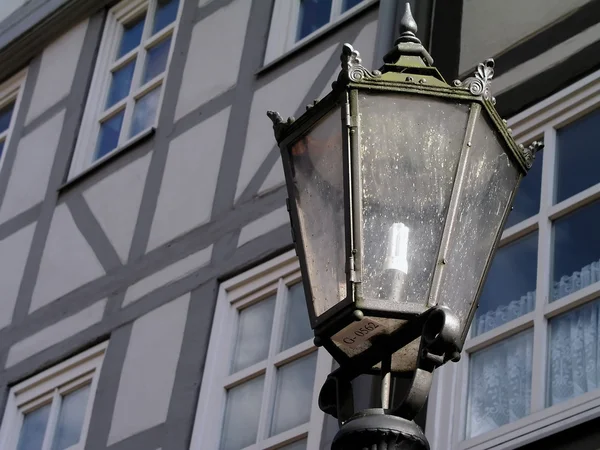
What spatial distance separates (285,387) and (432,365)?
324cm

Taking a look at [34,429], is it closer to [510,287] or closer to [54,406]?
[54,406]

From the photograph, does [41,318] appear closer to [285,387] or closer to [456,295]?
[285,387]

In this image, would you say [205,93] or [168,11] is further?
[168,11]

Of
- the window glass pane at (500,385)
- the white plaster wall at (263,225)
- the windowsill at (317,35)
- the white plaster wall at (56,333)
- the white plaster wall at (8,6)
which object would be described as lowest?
the window glass pane at (500,385)

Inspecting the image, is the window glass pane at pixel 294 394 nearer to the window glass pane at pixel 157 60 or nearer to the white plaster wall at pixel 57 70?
the window glass pane at pixel 157 60

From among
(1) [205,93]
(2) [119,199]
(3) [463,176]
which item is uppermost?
(1) [205,93]

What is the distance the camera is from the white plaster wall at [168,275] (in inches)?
279

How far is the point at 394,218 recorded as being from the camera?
10.7 ft

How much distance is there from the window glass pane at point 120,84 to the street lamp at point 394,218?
5263mm

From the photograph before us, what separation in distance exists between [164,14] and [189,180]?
177 cm

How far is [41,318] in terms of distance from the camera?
25.7ft

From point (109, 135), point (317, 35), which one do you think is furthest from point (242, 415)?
point (109, 135)

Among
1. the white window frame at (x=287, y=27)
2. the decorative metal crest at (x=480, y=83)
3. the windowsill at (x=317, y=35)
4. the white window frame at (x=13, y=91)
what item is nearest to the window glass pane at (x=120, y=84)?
the white window frame at (x=13, y=91)

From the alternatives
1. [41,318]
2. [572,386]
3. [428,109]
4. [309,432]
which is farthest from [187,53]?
[428,109]
